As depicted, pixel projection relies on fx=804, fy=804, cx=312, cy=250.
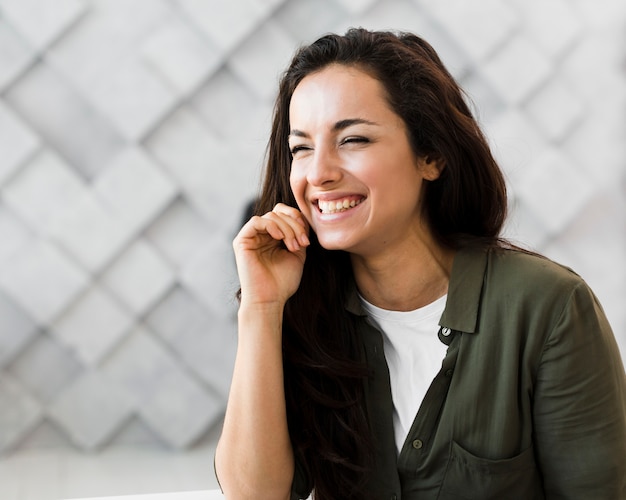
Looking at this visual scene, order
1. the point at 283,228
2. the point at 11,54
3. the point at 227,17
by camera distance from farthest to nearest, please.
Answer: the point at 227,17
the point at 11,54
the point at 283,228

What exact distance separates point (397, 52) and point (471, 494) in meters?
0.58

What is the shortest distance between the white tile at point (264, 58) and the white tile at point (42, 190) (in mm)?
411

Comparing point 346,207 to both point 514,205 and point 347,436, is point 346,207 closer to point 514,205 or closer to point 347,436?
point 347,436

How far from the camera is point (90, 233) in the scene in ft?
5.34

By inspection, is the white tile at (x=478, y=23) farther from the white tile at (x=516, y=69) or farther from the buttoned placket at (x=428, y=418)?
the buttoned placket at (x=428, y=418)

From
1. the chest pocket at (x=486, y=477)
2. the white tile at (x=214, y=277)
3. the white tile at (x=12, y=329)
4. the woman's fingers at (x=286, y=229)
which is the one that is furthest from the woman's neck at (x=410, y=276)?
the white tile at (x=12, y=329)

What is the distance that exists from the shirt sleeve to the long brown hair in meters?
0.18

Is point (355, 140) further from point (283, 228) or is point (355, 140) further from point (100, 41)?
point (100, 41)

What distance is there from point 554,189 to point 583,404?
104 cm

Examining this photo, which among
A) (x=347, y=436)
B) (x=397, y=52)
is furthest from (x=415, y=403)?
(x=397, y=52)

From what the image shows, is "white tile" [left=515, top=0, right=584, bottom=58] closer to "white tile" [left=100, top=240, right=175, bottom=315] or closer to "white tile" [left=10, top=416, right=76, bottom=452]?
"white tile" [left=100, top=240, right=175, bottom=315]

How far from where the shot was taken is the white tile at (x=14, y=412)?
5.38ft

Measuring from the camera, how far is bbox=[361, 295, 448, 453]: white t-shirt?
1.06 m

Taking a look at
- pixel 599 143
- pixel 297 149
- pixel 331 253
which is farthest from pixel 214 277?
pixel 599 143
